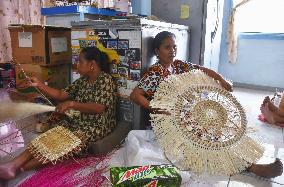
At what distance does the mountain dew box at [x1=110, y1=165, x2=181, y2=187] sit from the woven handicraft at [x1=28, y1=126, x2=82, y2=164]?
0.43m

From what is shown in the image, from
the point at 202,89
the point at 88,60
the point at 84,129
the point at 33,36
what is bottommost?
the point at 84,129

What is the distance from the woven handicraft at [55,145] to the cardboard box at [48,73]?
2.35 ft

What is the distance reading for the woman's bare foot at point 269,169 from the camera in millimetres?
1360

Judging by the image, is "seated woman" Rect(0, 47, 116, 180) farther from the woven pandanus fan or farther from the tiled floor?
the woven pandanus fan

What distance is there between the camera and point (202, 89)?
1.17 m

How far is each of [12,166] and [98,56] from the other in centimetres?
84

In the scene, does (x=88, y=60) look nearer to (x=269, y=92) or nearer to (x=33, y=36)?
→ (x=33, y=36)

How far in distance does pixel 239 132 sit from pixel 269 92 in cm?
331

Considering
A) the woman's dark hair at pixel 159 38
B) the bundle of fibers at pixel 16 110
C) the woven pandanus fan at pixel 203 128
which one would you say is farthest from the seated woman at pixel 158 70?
the bundle of fibers at pixel 16 110

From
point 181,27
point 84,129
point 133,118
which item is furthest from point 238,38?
point 84,129

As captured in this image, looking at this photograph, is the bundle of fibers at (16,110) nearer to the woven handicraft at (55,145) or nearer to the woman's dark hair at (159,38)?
the woven handicraft at (55,145)

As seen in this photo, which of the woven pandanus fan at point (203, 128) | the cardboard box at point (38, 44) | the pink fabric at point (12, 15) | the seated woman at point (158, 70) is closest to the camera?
the woven pandanus fan at point (203, 128)

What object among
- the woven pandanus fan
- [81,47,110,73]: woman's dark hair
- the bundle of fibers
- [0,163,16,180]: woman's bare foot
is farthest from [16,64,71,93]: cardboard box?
the woven pandanus fan

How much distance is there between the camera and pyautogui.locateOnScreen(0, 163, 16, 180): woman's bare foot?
4.68 ft
